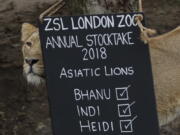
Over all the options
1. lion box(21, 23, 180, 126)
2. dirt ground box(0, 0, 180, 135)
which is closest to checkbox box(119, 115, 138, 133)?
lion box(21, 23, 180, 126)

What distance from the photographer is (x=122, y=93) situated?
297 cm

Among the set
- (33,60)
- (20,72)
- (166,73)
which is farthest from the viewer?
(20,72)

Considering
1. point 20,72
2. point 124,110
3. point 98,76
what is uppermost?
point 98,76

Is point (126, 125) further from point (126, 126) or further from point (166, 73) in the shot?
point (166, 73)

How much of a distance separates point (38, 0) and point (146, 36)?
4633mm

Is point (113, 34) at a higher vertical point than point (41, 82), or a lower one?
higher

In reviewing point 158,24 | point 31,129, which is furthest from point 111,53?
point 158,24

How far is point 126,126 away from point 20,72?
294 cm

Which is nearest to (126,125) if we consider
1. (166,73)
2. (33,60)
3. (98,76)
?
(98,76)

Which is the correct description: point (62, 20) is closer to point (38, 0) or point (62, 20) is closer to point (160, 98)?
point (160, 98)

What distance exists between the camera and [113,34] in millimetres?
2857

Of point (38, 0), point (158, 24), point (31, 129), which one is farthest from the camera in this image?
point (38, 0)

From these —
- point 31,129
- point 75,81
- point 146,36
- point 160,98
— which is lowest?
point 31,129

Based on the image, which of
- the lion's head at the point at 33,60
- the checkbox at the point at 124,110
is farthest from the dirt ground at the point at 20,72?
the checkbox at the point at 124,110
